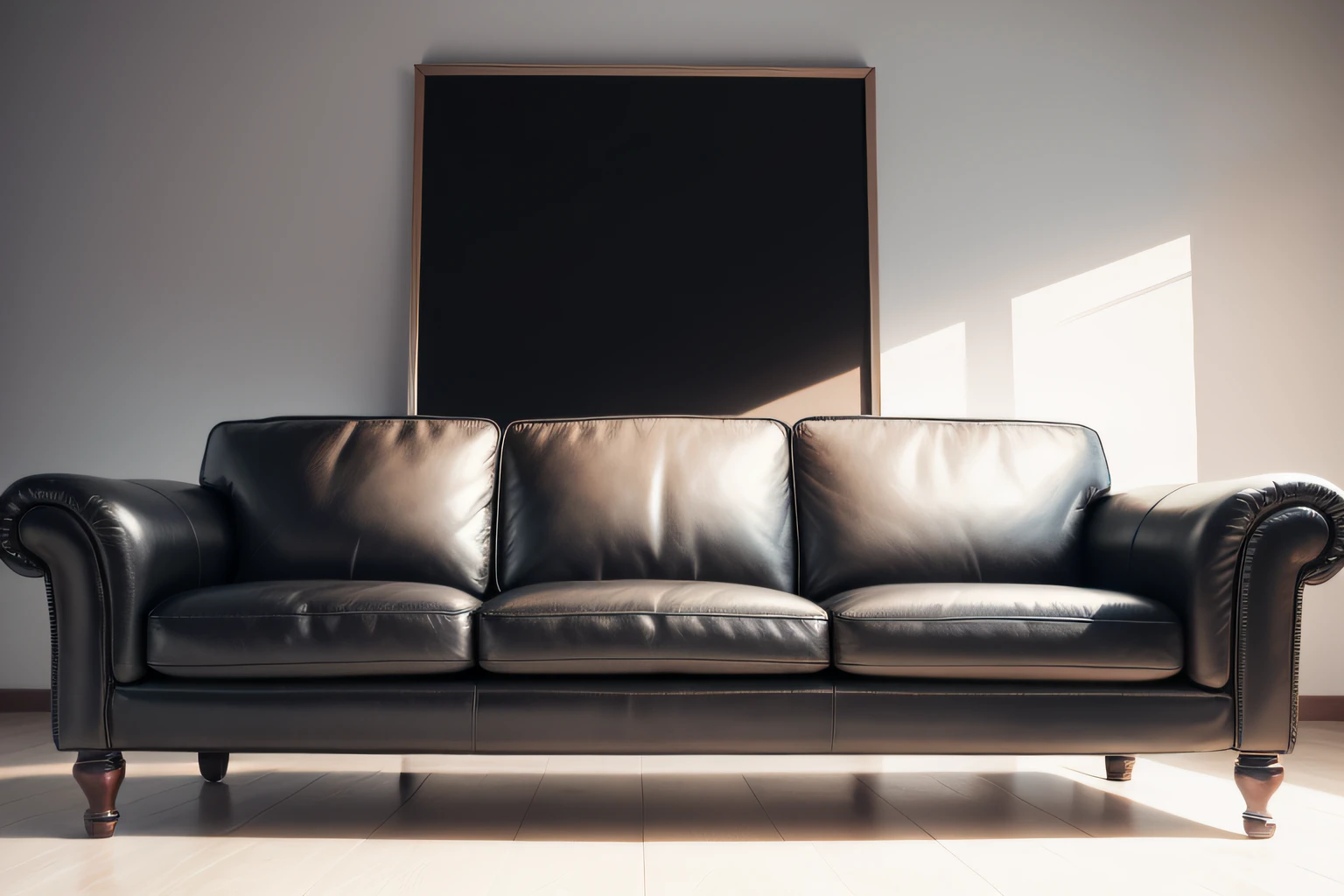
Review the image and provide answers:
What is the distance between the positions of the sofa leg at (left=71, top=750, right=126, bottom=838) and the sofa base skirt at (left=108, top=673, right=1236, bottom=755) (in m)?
0.06

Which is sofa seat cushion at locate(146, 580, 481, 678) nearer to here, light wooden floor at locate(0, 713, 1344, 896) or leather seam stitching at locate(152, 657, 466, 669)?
leather seam stitching at locate(152, 657, 466, 669)

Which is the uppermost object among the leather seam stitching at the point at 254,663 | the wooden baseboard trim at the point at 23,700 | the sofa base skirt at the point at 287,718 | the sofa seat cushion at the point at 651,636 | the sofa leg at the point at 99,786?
the sofa seat cushion at the point at 651,636

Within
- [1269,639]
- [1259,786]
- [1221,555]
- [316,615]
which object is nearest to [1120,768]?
[1259,786]

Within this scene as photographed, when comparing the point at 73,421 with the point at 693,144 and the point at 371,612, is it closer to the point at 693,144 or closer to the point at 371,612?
the point at 371,612

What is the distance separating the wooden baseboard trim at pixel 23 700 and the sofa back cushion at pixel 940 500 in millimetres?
2678

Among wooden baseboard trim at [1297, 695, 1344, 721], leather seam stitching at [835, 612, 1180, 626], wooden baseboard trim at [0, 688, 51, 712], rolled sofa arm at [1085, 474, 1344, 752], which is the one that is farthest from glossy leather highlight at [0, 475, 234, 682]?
wooden baseboard trim at [1297, 695, 1344, 721]

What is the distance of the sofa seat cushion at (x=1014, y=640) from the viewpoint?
1814 millimetres

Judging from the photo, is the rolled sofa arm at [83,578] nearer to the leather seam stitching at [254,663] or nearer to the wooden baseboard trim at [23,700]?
the leather seam stitching at [254,663]

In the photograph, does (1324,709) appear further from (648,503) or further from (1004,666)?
(648,503)

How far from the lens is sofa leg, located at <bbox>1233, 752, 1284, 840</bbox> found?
1.82 m

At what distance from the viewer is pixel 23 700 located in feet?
10.6

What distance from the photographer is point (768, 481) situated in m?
2.42

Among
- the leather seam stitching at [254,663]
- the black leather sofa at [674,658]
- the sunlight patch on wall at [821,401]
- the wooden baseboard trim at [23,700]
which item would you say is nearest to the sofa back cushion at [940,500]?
the black leather sofa at [674,658]

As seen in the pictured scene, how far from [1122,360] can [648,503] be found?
1.95 metres
